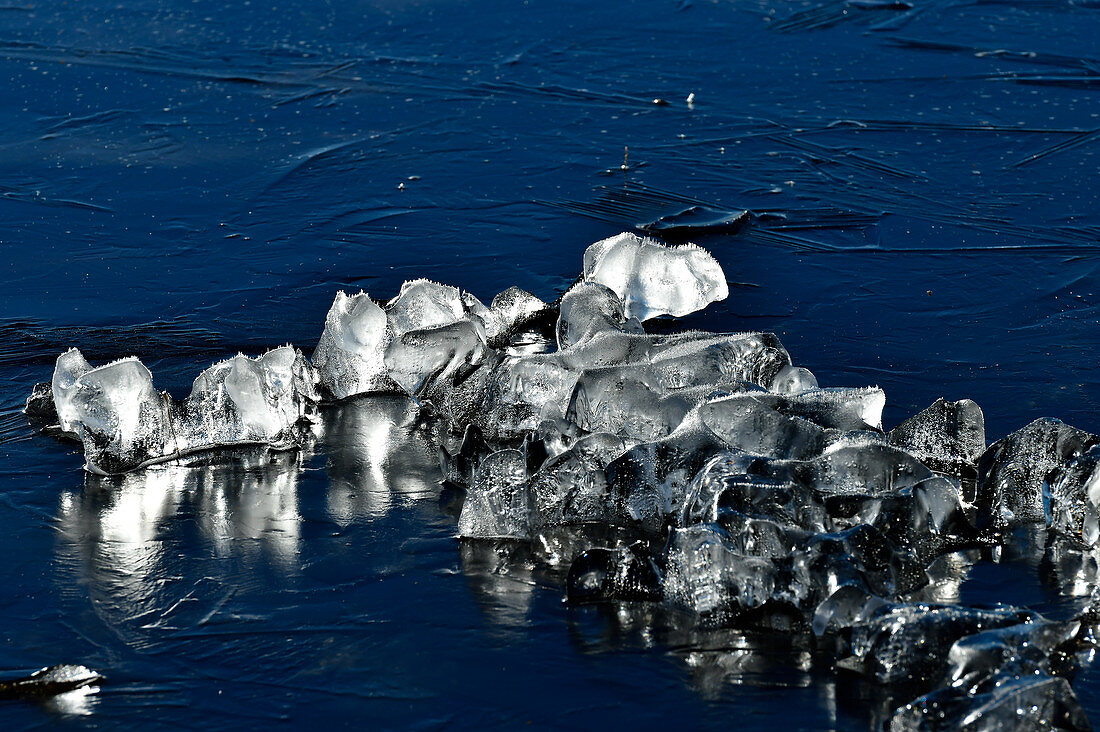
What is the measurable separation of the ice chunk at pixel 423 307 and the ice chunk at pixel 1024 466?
159 cm

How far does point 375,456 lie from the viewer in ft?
10.6

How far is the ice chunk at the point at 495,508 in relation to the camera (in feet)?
9.15

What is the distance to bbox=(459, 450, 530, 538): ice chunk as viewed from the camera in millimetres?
2789

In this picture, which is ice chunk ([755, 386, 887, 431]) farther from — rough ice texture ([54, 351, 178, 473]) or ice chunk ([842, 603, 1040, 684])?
rough ice texture ([54, 351, 178, 473])

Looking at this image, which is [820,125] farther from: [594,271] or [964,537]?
[964,537]

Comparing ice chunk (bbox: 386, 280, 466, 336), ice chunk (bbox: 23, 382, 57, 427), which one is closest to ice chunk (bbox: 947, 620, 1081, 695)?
ice chunk (bbox: 386, 280, 466, 336)

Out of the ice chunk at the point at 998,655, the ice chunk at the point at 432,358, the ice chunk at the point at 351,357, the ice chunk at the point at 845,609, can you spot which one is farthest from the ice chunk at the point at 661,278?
the ice chunk at the point at 998,655

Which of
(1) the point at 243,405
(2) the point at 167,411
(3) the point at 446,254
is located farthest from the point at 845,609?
(3) the point at 446,254

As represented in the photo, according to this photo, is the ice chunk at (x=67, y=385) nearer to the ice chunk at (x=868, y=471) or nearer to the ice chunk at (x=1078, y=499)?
the ice chunk at (x=868, y=471)

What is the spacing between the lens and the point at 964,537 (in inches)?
109

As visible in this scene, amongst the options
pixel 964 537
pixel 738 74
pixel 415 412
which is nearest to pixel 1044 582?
pixel 964 537

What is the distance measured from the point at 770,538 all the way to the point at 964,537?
49 centimetres

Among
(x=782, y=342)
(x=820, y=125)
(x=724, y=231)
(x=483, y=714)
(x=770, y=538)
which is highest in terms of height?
(x=820, y=125)

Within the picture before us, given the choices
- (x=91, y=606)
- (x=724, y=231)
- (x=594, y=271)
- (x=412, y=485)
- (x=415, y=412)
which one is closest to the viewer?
(x=91, y=606)
